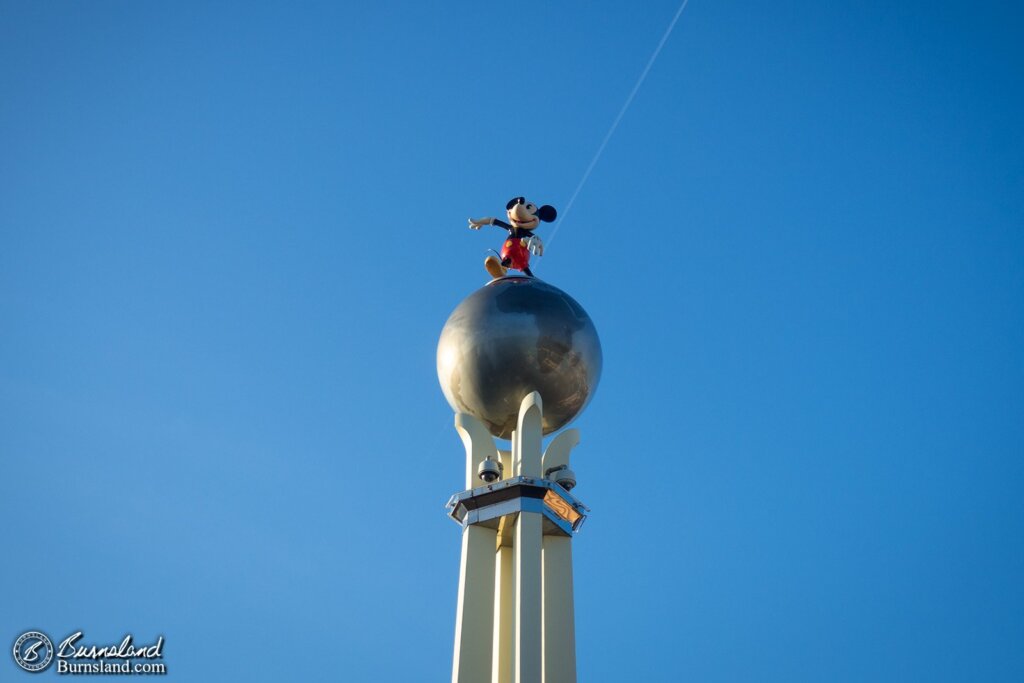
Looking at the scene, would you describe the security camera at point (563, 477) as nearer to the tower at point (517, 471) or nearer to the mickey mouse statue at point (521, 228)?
the tower at point (517, 471)

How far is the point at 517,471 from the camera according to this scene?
21562mm

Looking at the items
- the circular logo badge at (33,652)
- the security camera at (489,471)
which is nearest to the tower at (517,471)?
the security camera at (489,471)

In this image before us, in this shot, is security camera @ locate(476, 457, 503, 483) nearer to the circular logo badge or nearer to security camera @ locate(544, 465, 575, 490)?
security camera @ locate(544, 465, 575, 490)

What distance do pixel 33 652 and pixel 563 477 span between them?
11626 mm

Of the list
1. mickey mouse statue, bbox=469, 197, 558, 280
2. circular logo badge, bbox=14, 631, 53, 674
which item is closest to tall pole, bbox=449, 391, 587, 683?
mickey mouse statue, bbox=469, 197, 558, 280

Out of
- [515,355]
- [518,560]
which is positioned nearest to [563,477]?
[518,560]

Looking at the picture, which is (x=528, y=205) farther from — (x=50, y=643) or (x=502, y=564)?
(x=50, y=643)

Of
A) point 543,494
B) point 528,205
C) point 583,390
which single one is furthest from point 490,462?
point 528,205

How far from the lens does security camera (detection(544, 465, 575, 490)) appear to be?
2183cm

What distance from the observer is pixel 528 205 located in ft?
83.3

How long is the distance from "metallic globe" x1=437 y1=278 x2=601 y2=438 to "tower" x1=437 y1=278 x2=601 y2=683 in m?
0.03

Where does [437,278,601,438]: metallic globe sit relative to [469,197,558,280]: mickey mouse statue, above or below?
below

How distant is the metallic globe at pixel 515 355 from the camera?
872 inches

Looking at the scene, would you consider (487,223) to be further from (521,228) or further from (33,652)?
(33,652)
